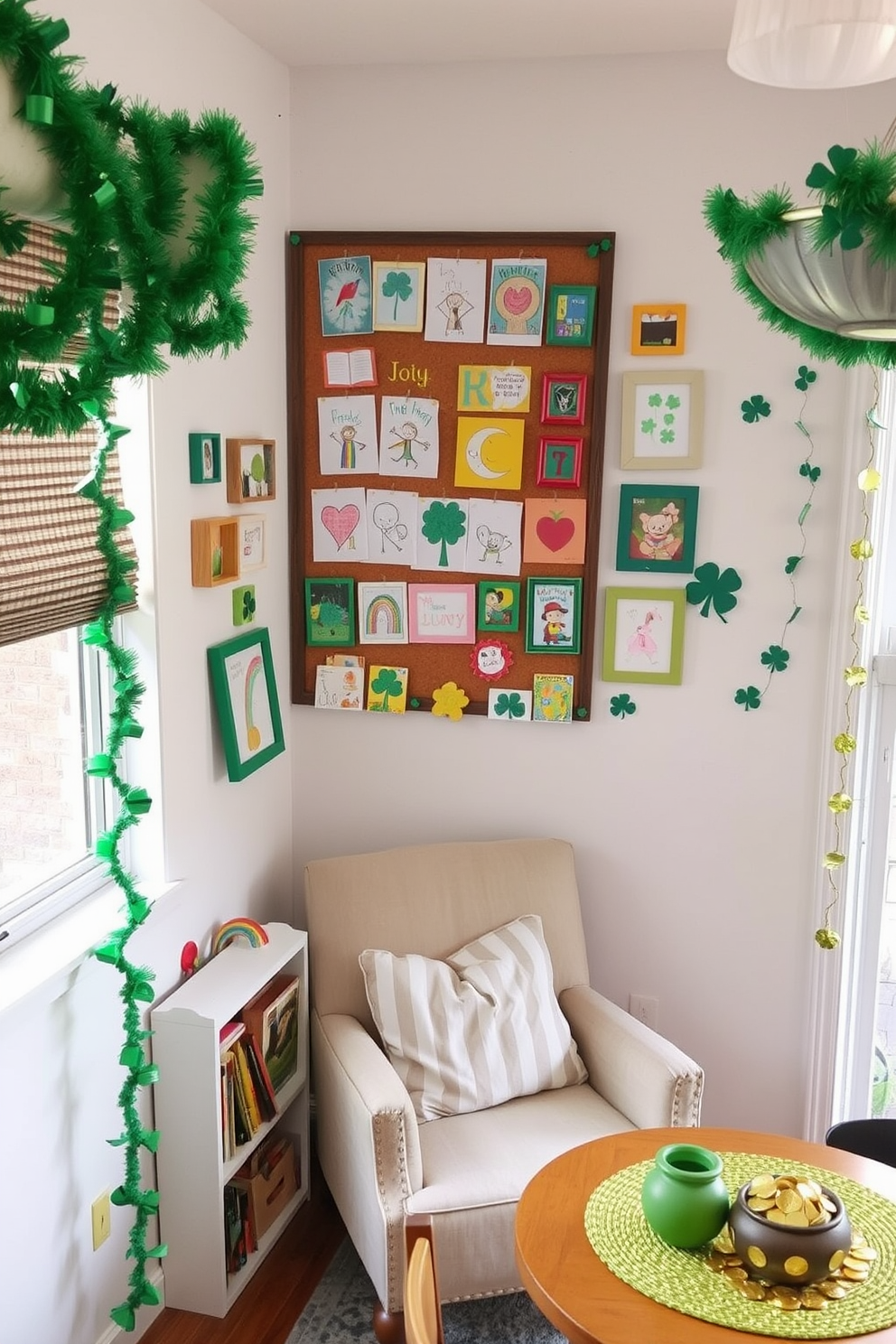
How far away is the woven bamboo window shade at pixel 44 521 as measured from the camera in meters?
1.83

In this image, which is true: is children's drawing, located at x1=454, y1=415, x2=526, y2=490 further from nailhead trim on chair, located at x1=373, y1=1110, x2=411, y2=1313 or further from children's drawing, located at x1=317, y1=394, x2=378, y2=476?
nailhead trim on chair, located at x1=373, y1=1110, x2=411, y2=1313

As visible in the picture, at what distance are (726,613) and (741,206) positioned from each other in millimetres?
1630

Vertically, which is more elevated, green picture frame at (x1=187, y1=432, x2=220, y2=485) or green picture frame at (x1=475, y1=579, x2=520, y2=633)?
green picture frame at (x1=187, y1=432, x2=220, y2=485)

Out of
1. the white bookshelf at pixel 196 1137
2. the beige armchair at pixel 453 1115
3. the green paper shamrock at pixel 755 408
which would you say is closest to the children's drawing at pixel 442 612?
the beige armchair at pixel 453 1115

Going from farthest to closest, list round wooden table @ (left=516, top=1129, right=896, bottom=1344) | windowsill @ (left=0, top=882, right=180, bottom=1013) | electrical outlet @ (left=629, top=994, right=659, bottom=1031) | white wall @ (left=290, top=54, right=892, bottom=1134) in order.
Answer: electrical outlet @ (left=629, top=994, right=659, bottom=1031) < white wall @ (left=290, top=54, right=892, bottom=1134) < windowsill @ (left=0, top=882, right=180, bottom=1013) < round wooden table @ (left=516, top=1129, right=896, bottom=1344)

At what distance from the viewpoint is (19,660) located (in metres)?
2.16

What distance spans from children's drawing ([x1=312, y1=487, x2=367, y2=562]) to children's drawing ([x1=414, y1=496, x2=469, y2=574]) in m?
0.15

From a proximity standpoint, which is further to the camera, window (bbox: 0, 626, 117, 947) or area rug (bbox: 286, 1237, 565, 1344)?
area rug (bbox: 286, 1237, 565, 1344)

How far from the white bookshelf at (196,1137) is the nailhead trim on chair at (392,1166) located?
13.6 inches

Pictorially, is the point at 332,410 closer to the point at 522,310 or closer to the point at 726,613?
the point at 522,310

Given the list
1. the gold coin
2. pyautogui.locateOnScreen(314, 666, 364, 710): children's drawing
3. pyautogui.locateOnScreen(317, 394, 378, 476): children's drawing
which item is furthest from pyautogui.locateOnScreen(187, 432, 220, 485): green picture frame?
the gold coin

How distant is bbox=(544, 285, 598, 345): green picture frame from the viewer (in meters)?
2.88

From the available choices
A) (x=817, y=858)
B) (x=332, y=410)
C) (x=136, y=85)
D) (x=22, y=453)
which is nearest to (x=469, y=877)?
(x=817, y=858)

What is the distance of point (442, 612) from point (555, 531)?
35 centimetres
